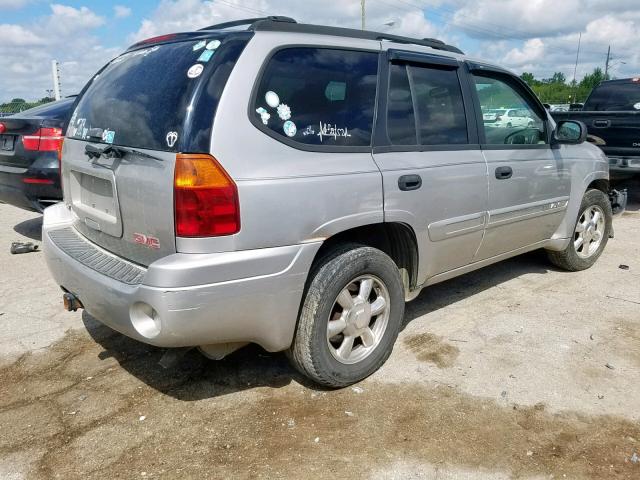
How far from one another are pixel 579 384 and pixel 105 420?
2657 millimetres

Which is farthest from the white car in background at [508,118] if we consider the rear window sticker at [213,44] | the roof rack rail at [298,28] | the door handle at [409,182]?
the rear window sticker at [213,44]

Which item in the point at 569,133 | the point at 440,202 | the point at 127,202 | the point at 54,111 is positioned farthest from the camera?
the point at 54,111

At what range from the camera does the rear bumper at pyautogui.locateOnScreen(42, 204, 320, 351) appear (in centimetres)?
248

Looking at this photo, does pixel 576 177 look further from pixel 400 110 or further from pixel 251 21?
pixel 251 21

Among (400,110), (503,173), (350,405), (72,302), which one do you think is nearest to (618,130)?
(503,173)

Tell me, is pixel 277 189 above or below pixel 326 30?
below

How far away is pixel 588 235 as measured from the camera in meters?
5.37

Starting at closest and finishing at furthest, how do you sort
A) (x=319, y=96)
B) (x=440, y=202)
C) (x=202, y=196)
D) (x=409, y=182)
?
1. (x=202, y=196)
2. (x=319, y=96)
3. (x=409, y=182)
4. (x=440, y=202)

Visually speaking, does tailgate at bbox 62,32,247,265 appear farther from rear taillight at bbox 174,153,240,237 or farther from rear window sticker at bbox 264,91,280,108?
rear window sticker at bbox 264,91,280,108

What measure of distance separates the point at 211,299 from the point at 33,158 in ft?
13.8

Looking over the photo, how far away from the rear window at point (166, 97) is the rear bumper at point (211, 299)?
542 mm

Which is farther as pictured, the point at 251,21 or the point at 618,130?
the point at 618,130

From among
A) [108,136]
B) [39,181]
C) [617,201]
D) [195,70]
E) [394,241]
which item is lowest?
[617,201]

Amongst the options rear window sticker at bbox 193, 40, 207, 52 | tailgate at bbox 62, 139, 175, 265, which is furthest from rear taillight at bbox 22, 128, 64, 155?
rear window sticker at bbox 193, 40, 207, 52
